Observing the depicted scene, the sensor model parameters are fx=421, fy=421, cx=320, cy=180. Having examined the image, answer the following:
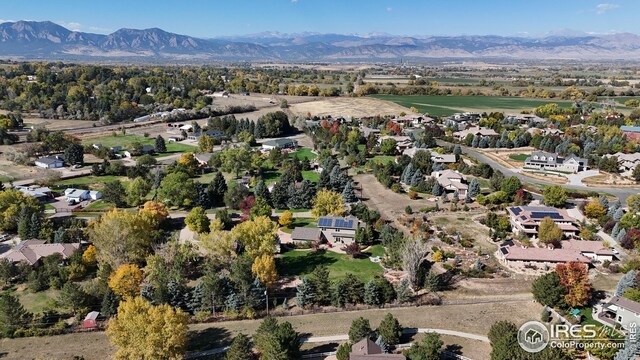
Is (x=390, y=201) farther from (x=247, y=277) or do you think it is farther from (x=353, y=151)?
(x=247, y=277)

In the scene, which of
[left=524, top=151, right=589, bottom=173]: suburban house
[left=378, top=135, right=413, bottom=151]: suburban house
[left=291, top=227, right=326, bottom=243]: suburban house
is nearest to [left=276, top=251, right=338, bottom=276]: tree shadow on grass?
[left=291, top=227, right=326, bottom=243]: suburban house

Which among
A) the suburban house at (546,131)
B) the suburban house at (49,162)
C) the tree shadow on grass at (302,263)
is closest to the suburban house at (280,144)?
the suburban house at (49,162)

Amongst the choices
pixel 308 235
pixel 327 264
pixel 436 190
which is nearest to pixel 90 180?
pixel 308 235

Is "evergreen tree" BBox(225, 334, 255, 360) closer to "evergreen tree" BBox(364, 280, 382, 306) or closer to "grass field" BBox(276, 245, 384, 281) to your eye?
"evergreen tree" BBox(364, 280, 382, 306)

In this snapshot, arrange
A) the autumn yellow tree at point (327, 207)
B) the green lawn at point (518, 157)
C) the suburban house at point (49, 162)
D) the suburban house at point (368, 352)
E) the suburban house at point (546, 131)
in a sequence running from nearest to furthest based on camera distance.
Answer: the suburban house at point (368, 352)
the autumn yellow tree at point (327, 207)
the suburban house at point (49, 162)
the green lawn at point (518, 157)
the suburban house at point (546, 131)

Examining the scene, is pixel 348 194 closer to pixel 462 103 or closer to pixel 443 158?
pixel 443 158

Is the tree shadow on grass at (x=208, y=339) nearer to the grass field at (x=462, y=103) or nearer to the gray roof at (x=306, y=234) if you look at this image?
the gray roof at (x=306, y=234)

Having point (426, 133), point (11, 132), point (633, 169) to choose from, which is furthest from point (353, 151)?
point (11, 132)
